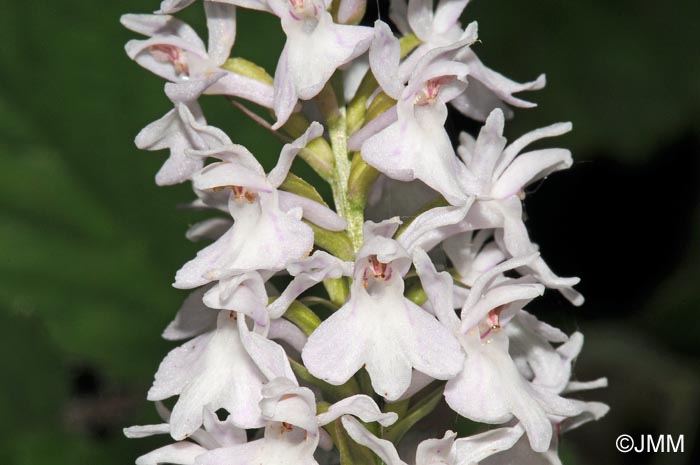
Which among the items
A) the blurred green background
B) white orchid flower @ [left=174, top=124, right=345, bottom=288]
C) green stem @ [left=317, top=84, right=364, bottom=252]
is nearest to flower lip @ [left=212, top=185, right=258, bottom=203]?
white orchid flower @ [left=174, top=124, right=345, bottom=288]

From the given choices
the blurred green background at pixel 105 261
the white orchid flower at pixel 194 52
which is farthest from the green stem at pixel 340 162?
the blurred green background at pixel 105 261

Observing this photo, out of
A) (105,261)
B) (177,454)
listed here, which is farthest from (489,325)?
(105,261)

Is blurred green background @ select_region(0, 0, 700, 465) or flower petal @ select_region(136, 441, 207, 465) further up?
blurred green background @ select_region(0, 0, 700, 465)

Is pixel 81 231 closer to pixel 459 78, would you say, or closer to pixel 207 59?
pixel 207 59

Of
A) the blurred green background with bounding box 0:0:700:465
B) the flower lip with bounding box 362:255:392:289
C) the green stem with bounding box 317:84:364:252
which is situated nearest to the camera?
the flower lip with bounding box 362:255:392:289

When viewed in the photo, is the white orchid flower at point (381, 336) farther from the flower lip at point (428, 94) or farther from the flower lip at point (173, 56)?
the flower lip at point (173, 56)

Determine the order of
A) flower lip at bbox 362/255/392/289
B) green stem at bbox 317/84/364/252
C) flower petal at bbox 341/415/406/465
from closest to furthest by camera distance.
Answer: flower petal at bbox 341/415/406/465
flower lip at bbox 362/255/392/289
green stem at bbox 317/84/364/252

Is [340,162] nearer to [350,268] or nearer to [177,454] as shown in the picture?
[350,268]

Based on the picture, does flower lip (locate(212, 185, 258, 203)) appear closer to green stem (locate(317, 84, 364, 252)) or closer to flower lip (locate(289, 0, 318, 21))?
green stem (locate(317, 84, 364, 252))

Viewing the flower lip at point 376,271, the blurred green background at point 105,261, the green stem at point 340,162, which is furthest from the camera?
the blurred green background at point 105,261
